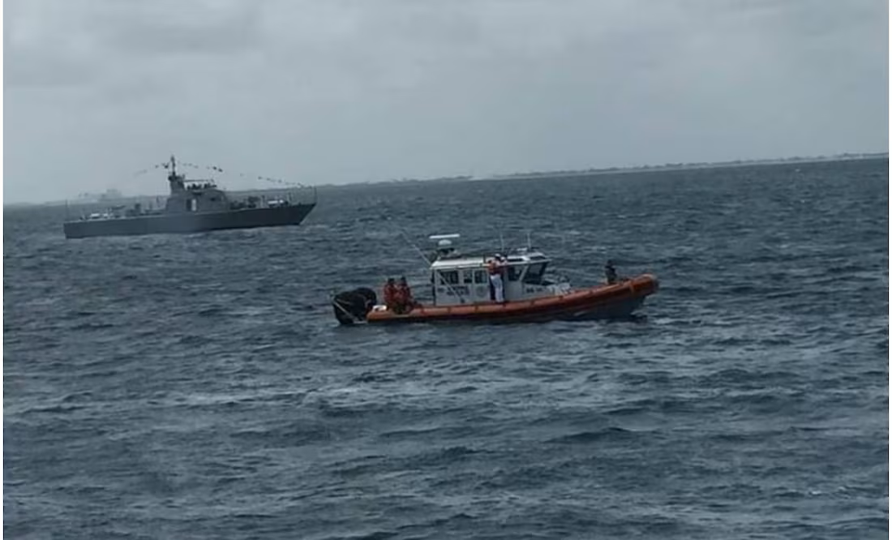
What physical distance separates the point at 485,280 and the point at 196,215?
75790 mm

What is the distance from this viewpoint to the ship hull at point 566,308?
1620 inches

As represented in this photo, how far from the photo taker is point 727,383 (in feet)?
99.6

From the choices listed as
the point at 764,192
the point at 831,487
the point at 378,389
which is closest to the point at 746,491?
the point at 831,487

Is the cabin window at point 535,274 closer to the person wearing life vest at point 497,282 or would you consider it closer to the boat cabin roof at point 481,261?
the boat cabin roof at point 481,261

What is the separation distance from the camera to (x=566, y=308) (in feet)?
135

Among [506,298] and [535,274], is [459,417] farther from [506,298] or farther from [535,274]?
[535,274]

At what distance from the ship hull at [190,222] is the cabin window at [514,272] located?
7459cm

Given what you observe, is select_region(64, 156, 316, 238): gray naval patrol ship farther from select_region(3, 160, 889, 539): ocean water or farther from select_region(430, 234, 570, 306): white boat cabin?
select_region(430, 234, 570, 306): white boat cabin

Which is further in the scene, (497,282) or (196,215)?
(196,215)

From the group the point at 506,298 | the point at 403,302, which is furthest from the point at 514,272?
the point at 403,302

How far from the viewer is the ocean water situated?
20.2 meters

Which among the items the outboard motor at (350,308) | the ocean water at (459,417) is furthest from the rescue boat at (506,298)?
the ocean water at (459,417)

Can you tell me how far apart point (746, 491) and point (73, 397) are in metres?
17.0

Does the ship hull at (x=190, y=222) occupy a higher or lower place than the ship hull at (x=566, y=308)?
higher
